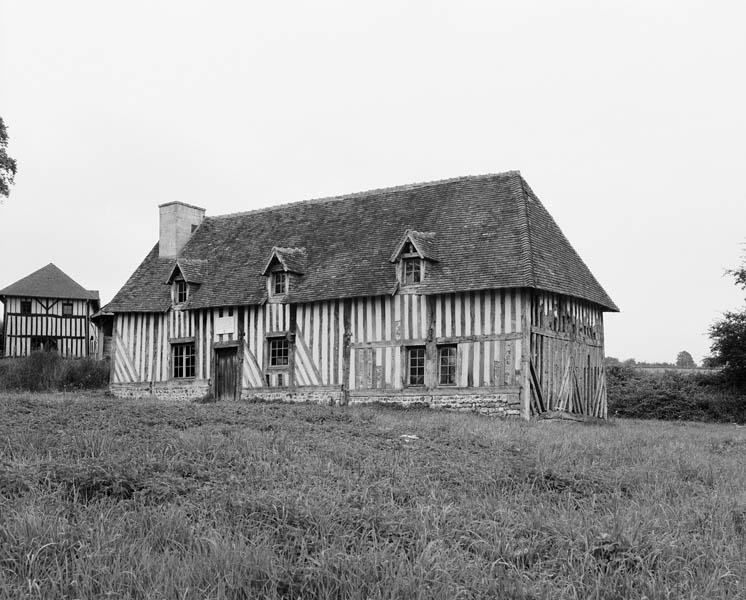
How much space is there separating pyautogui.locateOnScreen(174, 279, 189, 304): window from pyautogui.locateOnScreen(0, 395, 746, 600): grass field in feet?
47.0

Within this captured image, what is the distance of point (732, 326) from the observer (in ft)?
99.2

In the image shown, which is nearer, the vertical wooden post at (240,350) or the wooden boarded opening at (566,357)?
the wooden boarded opening at (566,357)

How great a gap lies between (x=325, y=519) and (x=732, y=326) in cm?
2651

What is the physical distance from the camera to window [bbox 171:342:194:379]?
25953 mm

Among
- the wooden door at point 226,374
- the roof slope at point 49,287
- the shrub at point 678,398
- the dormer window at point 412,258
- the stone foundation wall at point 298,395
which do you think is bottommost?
the shrub at point 678,398

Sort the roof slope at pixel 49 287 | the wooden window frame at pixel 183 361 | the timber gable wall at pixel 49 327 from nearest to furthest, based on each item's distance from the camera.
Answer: the wooden window frame at pixel 183 361 < the timber gable wall at pixel 49 327 < the roof slope at pixel 49 287

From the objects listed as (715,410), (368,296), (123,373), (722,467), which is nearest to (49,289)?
(123,373)

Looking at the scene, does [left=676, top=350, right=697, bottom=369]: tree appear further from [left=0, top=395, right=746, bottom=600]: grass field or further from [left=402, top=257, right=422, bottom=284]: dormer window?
[left=0, top=395, right=746, bottom=600]: grass field

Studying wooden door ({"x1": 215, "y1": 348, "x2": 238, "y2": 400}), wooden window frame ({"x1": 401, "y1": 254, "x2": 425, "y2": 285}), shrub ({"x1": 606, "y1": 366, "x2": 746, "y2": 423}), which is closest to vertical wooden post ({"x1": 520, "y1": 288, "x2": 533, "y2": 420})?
wooden window frame ({"x1": 401, "y1": 254, "x2": 425, "y2": 285})

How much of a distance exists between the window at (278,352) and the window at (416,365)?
3.81 m

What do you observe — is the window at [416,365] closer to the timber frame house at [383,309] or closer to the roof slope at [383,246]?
the timber frame house at [383,309]

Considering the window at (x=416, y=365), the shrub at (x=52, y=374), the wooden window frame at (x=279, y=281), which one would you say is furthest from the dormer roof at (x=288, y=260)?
the shrub at (x=52, y=374)

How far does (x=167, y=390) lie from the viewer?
26.0 m

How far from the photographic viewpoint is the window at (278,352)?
2423 centimetres
